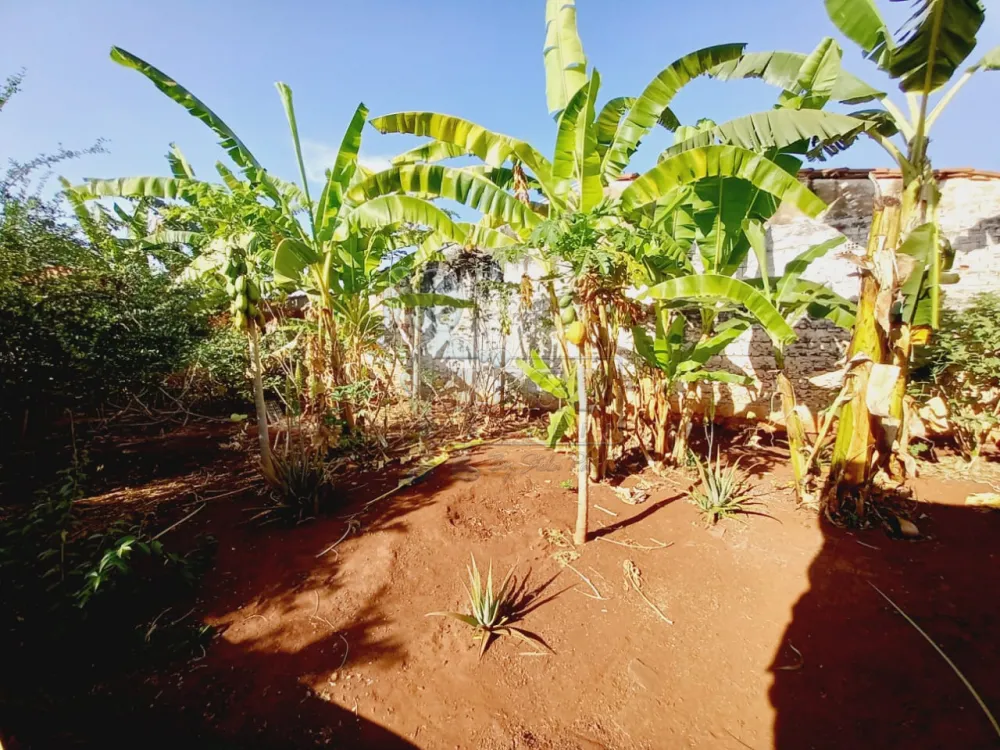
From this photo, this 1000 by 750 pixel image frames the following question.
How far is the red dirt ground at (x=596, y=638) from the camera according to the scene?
1947 millimetres

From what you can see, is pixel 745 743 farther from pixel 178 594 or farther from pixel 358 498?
pixel 178 594

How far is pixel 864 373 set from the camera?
328cm

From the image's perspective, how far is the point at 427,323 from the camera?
279 inches

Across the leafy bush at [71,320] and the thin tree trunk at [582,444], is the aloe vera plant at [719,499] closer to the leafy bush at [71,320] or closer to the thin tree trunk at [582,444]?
the thin tree trunk at [582,444]

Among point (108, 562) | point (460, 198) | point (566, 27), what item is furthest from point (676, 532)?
point (566, 27)

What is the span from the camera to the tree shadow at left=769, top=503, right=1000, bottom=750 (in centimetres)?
193

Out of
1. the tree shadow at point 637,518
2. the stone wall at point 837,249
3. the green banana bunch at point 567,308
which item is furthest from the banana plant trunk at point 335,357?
the stone wall at point 837,249

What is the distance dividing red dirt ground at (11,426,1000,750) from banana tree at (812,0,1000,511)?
782mm

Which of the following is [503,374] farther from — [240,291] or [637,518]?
[240,291]

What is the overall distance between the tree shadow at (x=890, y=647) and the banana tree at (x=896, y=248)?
63 cm

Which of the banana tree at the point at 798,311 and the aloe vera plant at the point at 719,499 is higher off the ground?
the banana tree at the point at 798,311

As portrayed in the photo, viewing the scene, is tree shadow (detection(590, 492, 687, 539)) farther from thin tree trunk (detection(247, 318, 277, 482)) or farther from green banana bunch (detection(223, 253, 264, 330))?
green banana bunch (detection(223, 253, 264, 330))

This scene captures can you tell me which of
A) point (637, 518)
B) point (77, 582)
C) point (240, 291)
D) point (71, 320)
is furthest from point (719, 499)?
point (71, 320)

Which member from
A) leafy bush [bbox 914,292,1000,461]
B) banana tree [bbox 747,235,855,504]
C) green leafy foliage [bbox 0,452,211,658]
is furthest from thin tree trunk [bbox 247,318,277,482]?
leafy bush [bbox 914,292,1000,461]
